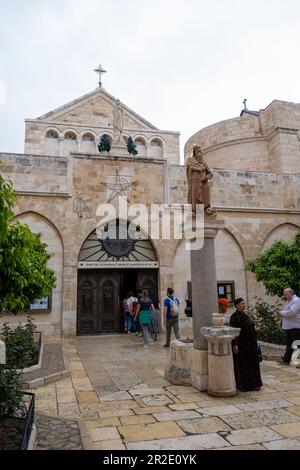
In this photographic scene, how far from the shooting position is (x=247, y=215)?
575 inches

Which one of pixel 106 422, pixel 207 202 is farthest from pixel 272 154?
pixel 106 422

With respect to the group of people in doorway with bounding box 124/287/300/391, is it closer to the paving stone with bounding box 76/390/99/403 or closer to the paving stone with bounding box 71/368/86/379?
the paving stone with bounding box 76/390/99/403

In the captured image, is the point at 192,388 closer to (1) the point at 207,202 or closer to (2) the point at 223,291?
(1) the point at 207,202

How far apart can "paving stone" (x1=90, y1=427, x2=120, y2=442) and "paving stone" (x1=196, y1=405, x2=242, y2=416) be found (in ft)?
4.07

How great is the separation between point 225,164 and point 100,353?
13.2 meters

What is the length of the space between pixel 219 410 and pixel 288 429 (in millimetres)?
957

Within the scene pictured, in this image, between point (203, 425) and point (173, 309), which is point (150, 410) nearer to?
point (203, 425)

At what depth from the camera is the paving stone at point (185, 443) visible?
3.52 meters

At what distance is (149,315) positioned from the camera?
998cm

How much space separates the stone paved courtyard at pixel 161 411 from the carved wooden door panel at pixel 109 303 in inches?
207

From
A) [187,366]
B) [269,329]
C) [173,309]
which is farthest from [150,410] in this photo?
[269,329]

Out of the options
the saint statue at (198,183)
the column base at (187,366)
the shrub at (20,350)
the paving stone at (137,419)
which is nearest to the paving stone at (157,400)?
the paving stone at (137,419)

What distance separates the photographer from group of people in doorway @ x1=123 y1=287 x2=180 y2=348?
932 centimetres

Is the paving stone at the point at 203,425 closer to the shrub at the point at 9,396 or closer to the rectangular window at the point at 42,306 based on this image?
the shrub at the point at 9,396
